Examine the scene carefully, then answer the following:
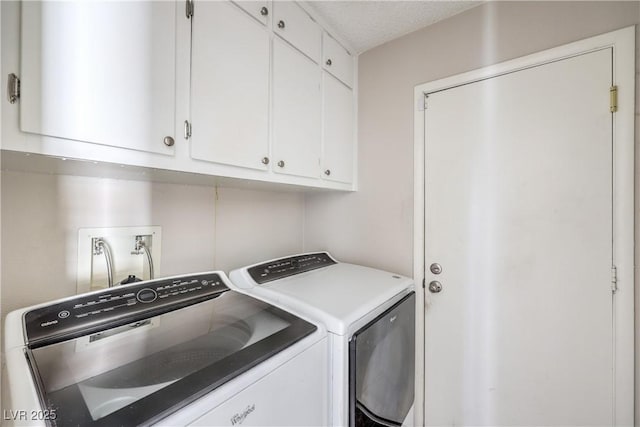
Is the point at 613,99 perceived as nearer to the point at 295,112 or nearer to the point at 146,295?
the point at 295,112

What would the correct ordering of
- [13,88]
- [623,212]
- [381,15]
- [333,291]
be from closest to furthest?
[13,88], [623,212], [333,291], [381,15]

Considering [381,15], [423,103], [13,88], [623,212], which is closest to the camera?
[13,88]

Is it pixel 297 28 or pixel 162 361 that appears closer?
pixel 162 361

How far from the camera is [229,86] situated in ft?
3.42

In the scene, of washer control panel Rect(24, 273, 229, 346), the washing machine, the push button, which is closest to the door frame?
the washing machine

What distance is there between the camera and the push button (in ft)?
3.02

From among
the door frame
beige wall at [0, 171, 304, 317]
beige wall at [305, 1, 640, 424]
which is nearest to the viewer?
beige wall at [0, 171, 304, 317]

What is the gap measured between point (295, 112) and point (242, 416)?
125 centimetres

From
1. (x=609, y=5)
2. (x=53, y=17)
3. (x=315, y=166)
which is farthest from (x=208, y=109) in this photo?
(x=609, y=5)

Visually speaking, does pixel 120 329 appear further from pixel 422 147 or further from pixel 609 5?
pixel 609 5

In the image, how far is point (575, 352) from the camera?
1.18 m

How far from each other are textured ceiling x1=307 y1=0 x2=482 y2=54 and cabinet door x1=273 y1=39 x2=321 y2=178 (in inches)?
12.0

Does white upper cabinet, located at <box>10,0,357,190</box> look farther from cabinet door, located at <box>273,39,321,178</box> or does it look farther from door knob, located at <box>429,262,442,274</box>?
door knob, located at <box>429,262,442,274</box>

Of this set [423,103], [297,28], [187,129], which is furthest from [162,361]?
[423,103]
